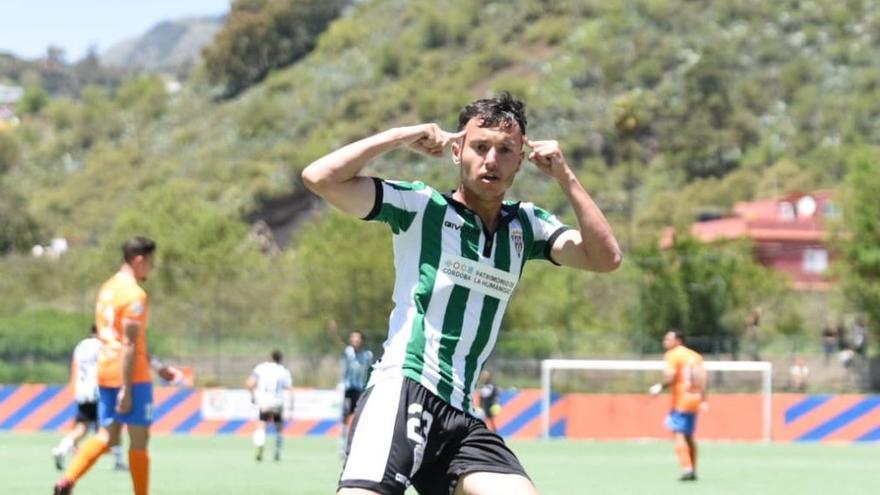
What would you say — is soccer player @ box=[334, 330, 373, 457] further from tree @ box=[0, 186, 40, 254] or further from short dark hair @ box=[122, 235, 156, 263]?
tree @ box=[0, 186, 40, 254]

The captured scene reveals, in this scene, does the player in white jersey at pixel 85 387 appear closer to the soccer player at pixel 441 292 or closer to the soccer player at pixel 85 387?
the soccer player at pixel 85 387

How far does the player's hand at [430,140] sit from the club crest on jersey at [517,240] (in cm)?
56

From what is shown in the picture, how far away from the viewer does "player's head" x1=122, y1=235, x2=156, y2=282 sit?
14453 mm

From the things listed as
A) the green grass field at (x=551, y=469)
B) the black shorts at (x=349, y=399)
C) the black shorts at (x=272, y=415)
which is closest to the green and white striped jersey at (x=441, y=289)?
the green grass field at (x=551, y=469)

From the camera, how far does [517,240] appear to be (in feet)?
27.5

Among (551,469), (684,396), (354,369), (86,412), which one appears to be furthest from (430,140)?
(354,369)

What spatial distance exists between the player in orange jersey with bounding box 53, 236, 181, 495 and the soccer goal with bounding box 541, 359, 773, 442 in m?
24.3

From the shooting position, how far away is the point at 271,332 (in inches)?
1928

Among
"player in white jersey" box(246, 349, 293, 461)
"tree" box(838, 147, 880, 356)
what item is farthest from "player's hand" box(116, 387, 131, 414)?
"tree" box(838, 147, 880, 356)

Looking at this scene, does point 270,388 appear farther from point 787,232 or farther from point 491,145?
point 787,232

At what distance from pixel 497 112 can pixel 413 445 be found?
4.66 feet

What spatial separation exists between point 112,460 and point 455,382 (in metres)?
17.9

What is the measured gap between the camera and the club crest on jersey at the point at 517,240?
27.5 feet

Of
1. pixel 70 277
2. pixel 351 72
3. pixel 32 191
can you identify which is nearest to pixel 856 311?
pixel 70 277
